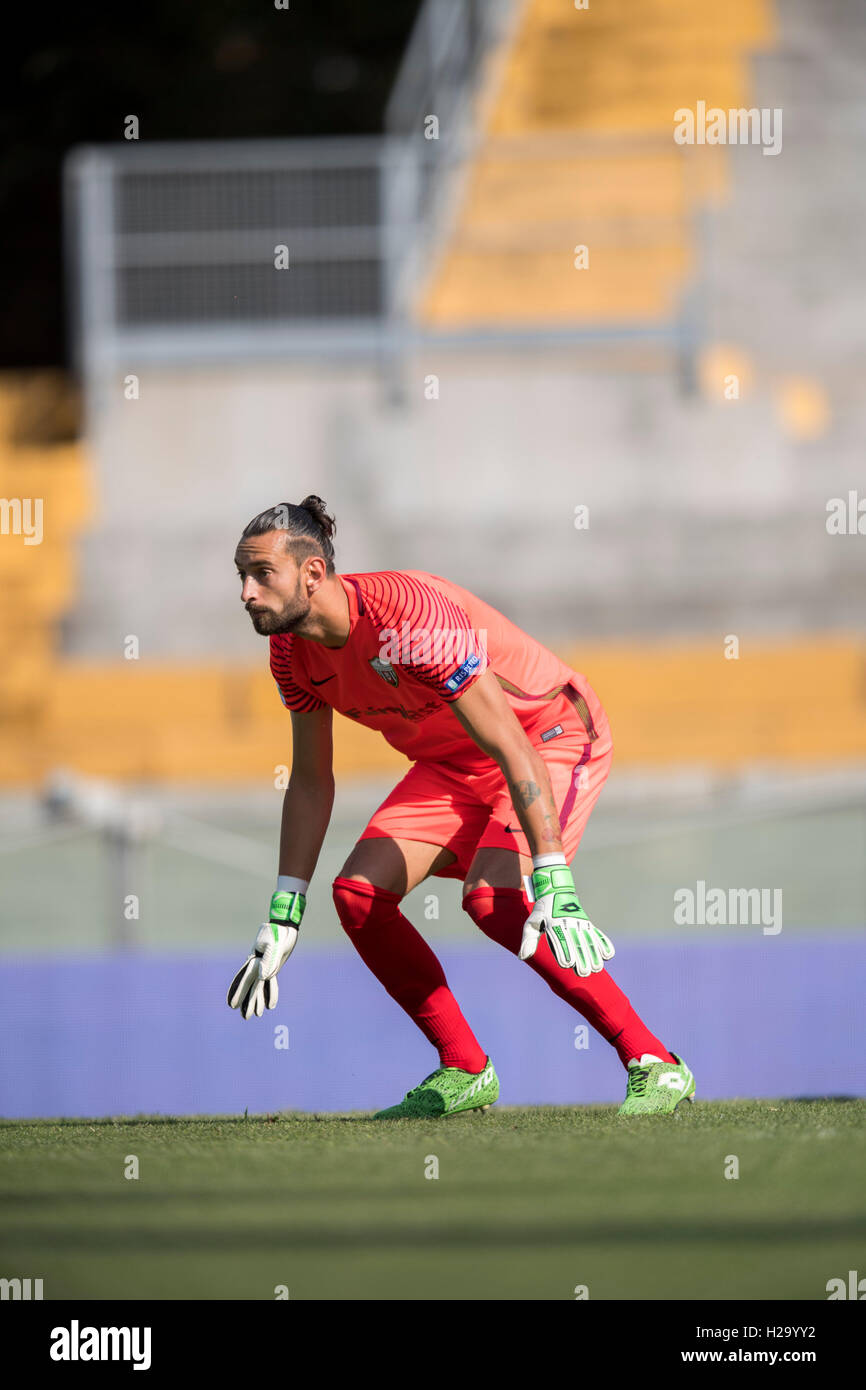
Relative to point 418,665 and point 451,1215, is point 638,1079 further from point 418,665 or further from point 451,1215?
point 451,1215

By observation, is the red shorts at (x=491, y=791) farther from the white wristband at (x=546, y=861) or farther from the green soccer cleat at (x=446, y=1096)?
the green soccer cleat at (x=446, y=1096)

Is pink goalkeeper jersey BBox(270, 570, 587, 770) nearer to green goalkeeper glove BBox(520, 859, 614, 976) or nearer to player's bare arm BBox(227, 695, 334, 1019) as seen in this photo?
player's bare arm BBox(227, 695, 334, 1019)

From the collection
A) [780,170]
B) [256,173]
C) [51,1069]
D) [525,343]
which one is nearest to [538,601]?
[525,343]

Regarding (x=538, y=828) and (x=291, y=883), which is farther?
(x=291, y=883)

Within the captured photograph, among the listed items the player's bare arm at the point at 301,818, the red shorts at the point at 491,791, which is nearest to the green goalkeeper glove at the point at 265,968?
the player's bare arm at the point at 301,818

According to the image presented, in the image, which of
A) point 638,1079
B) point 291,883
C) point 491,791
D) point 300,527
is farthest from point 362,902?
point 300,527

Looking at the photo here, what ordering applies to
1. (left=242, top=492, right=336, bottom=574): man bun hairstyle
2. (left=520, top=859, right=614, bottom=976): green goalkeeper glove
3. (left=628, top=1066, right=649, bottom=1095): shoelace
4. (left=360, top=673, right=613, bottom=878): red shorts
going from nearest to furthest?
(left=520, top=859, right=614, bottom=976): green goalkeeper glove
(left=242, top=492, right=336, bottom=574): man bun hairstyle
(left=628, top=1066, right=649, bottom=1095): shoelace
(left=360, top=673, right=613, bottom=878): red shorts

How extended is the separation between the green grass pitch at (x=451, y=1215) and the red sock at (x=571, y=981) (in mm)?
524

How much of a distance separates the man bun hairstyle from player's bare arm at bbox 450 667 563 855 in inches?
20.8

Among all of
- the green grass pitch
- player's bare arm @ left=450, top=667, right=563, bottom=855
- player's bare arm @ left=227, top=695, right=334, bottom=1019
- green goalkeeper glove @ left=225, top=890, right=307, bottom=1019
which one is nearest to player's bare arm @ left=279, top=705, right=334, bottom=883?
player's bare arm @ left=227, top=695, right=334, bottom=1019

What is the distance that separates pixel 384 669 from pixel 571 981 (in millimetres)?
970

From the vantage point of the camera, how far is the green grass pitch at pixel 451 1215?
2.85m

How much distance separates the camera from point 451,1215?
3.12 m

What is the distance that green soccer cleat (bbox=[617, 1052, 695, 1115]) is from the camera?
14.4ft
